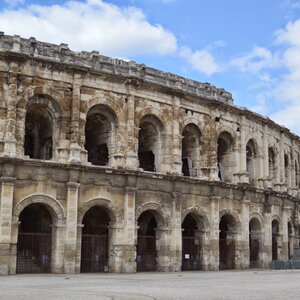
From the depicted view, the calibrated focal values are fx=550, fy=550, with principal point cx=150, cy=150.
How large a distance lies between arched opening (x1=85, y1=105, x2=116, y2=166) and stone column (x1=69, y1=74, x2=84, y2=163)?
1119 millimetres

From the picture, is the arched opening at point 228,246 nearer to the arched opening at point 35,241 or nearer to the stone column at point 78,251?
the stone column at point 78,251

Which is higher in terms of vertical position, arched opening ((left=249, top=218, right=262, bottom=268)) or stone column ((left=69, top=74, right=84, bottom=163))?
stone column ((left=69, top=74, right=84, bottom=163))

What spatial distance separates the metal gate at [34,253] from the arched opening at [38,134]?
387 centimetres

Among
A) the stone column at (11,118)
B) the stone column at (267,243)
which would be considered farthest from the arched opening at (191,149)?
the stone column at (11,118)

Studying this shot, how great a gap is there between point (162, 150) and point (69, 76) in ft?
18.1

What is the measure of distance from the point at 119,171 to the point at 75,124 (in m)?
2.60

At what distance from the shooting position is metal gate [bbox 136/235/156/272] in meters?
24.4

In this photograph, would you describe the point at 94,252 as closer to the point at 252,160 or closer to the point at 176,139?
the point at 176,139

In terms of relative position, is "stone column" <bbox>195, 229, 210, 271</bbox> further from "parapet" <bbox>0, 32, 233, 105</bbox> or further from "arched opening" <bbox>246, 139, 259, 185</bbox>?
"parapet" <bbox>0, 32, 233, 105</bbox>

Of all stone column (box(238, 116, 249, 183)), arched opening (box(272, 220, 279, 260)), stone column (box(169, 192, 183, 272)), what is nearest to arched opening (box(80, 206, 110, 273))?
stone column (box(169, 192, 183, 272))

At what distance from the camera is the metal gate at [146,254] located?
24.4 m

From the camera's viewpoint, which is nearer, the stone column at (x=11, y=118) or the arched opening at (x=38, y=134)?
the stone column at (x=11, y=118)

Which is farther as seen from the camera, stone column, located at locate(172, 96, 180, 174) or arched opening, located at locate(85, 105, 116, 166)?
stone column, located at locate(172, 96, 180, 174)

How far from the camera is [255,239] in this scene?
2950cm
